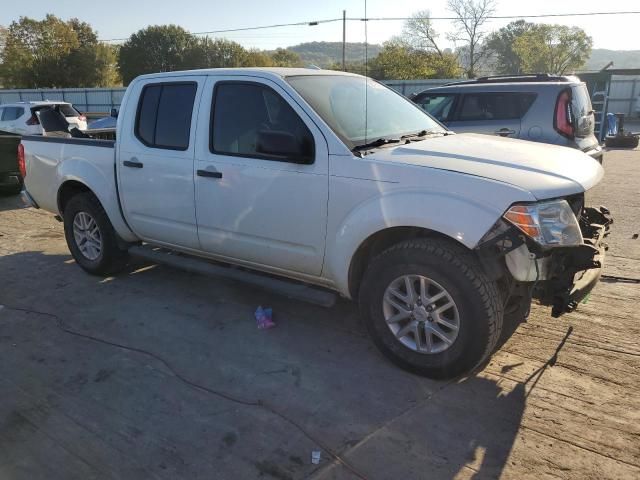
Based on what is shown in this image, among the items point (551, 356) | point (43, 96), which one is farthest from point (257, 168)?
point (43, 96)

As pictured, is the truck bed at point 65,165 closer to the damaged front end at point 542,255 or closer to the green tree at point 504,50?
the damaged front end at point 542,255

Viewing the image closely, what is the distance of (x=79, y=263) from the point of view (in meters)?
5.59

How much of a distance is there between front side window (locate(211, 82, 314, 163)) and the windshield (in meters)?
0.19

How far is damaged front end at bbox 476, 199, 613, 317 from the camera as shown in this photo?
2.97 meters

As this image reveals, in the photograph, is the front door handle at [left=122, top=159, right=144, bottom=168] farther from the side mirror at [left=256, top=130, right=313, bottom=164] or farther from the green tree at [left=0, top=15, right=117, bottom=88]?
the green tree at [left=0, top=15, right=117, bottom=88]

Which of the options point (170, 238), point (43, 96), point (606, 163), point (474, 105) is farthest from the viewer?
point (43, 96)

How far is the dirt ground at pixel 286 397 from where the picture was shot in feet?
8.91

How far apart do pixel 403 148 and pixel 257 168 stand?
106 centimetres

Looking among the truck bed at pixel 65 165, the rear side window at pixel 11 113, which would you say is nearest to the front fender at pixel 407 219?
the truck bed at pixel 65 165

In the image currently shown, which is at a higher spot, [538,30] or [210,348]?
[538,30]

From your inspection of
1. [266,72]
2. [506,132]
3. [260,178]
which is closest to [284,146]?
[260,178]

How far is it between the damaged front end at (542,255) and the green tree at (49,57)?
56923 millimetres

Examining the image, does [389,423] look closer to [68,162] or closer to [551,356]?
[551,356]

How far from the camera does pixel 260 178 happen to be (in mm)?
3900
